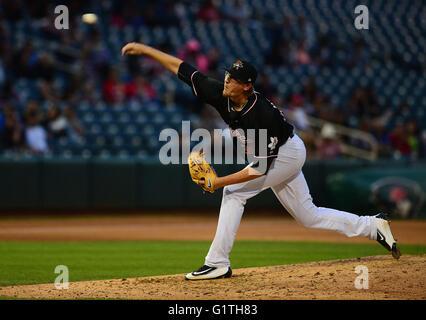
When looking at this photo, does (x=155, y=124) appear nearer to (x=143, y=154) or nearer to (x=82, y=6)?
(x=143, y=154)

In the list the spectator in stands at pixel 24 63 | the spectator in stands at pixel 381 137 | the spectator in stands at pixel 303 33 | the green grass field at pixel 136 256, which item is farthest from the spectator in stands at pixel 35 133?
the spectator in stands at pixel 303 33

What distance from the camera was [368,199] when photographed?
12.2m

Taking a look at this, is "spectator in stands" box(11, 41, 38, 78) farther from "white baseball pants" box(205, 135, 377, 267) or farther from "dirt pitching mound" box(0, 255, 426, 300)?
"white baseball pants" box(205, 135, 377, 267)

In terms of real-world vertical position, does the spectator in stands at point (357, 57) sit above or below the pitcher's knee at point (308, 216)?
above

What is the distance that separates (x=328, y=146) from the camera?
45.1 ft

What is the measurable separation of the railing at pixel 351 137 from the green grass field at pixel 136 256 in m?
5.30

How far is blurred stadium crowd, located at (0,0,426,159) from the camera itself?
12992 mm

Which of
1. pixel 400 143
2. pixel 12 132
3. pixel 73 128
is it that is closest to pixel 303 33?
pixel 400 143

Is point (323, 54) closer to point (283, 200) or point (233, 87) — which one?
point (283, 200)

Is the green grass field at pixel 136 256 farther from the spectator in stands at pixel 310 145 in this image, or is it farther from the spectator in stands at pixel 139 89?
the spectator in stands at pixel 139 89

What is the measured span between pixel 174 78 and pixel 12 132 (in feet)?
13.7

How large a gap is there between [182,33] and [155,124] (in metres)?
3.50

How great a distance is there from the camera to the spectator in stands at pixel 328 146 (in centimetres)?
1374

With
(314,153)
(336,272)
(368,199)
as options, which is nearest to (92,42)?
(314,153)
